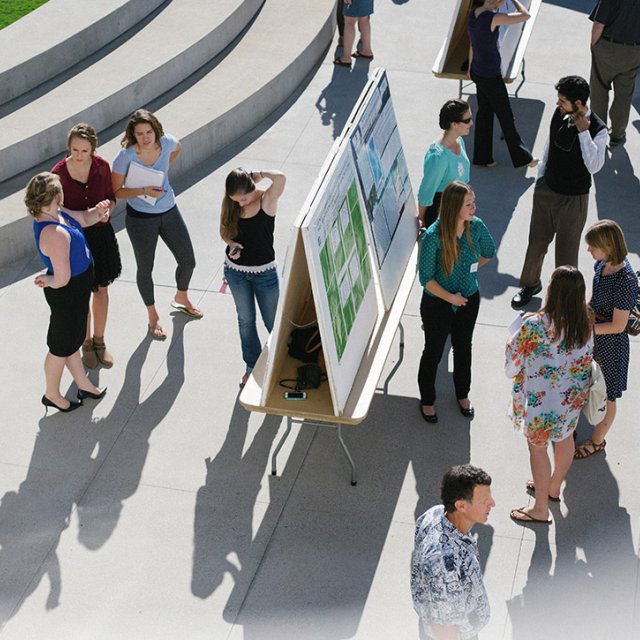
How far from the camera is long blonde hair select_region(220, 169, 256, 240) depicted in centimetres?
A: 627

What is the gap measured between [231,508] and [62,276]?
66.9 inches

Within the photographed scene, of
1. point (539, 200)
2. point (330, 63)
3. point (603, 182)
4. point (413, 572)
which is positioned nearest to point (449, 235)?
point (539, 200)

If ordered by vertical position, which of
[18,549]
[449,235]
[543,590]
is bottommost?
[18,549]

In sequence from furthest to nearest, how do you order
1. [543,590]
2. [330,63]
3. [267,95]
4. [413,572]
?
1. [330,63]
2. [267,95]
3. [543,590]
4. [413,572]

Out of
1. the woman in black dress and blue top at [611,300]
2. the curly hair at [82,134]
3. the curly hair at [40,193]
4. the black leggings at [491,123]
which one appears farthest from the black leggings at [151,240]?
the black leggings at [491,123]

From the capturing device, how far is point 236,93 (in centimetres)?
1020

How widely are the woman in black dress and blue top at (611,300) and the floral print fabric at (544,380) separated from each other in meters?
0.50

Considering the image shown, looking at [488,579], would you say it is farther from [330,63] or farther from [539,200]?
[330,63]

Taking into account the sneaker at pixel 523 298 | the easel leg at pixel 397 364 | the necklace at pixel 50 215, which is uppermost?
the necklace at pixel 50 215

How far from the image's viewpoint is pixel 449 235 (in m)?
6.18

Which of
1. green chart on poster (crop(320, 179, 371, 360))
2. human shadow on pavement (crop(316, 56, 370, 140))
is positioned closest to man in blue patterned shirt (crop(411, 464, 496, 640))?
green chart on poster (crop(320, 179, 371, 360))

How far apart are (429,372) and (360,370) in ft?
1.69

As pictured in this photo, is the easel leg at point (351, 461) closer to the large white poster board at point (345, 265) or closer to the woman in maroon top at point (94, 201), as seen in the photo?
the large white poster board at point (345, 265)

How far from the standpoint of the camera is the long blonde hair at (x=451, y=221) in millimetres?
6074
